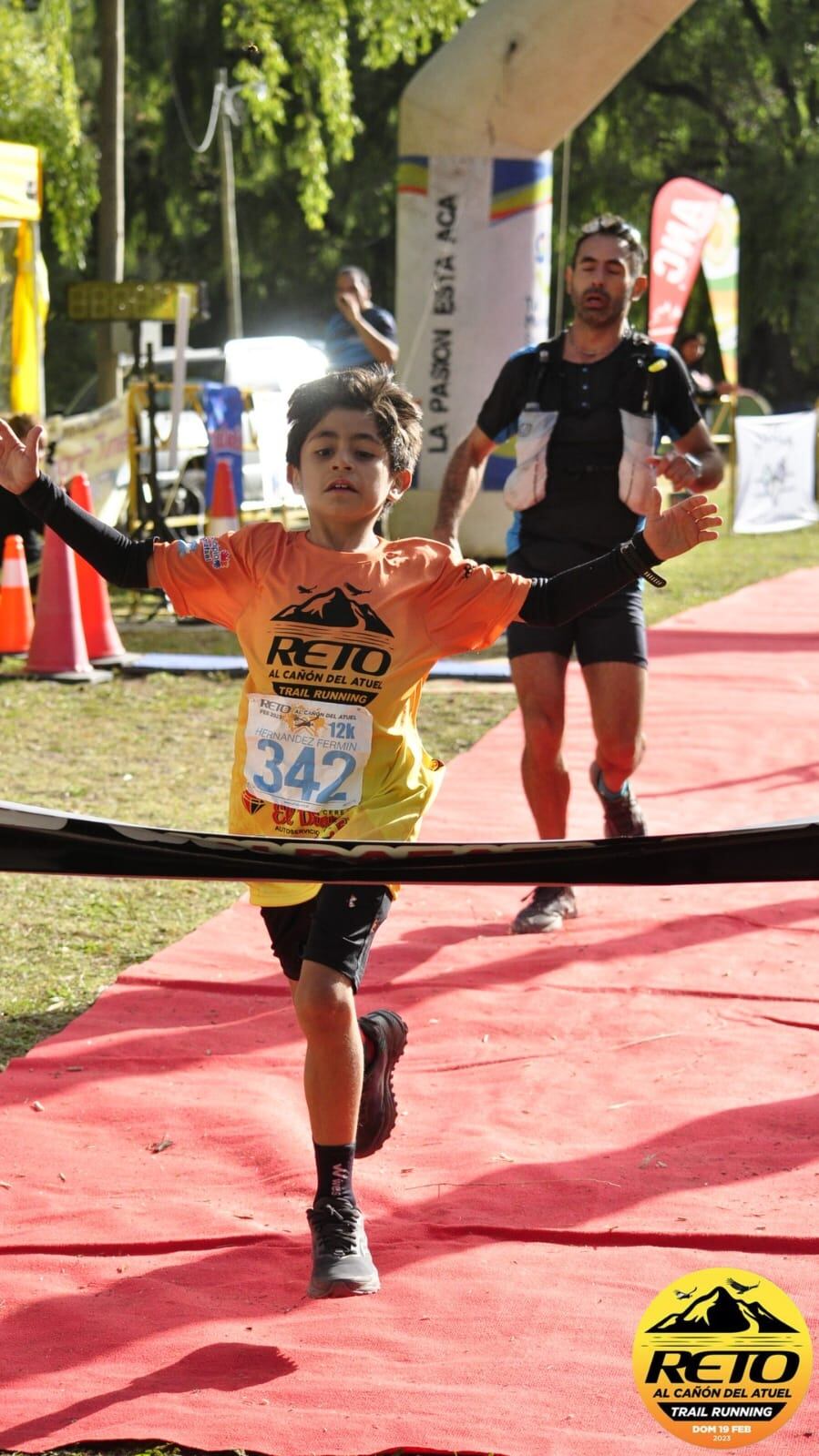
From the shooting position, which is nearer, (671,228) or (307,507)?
(307,507)

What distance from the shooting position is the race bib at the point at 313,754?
3.46m

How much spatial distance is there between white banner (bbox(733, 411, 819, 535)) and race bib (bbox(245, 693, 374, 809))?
17.9m

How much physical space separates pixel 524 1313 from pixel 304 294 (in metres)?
40.7

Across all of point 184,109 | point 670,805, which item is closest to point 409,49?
point 184,109

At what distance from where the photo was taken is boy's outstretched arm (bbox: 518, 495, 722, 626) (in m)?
3.49

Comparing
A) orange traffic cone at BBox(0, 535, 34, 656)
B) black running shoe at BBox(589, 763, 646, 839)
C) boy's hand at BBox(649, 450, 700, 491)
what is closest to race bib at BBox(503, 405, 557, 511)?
black running shoe at BBox(589, 763, 646, 839)

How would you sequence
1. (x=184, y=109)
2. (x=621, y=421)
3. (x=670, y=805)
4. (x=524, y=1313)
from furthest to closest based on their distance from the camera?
(x=184, y=109) → (x=670, y=805) → (x=621, y=421) → (x=524, y=1313)

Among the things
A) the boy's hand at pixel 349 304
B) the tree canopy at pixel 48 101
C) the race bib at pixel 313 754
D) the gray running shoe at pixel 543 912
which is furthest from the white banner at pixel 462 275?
the race bib at pixel 313 754

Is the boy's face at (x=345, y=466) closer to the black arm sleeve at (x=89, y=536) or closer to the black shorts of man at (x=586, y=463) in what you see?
the black arm sleeve at (x=89, y=536)

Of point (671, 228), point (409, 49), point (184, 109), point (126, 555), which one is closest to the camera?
point (126, 555)

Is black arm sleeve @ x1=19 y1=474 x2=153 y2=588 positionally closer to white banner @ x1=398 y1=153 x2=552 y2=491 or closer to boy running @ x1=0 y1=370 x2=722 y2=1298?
boy running @ x1=0 y1=370 x2=722 y2=1298

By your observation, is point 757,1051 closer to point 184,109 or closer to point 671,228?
point 671,228

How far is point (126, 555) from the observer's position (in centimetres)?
364

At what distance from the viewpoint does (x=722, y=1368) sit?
2.87 metres
